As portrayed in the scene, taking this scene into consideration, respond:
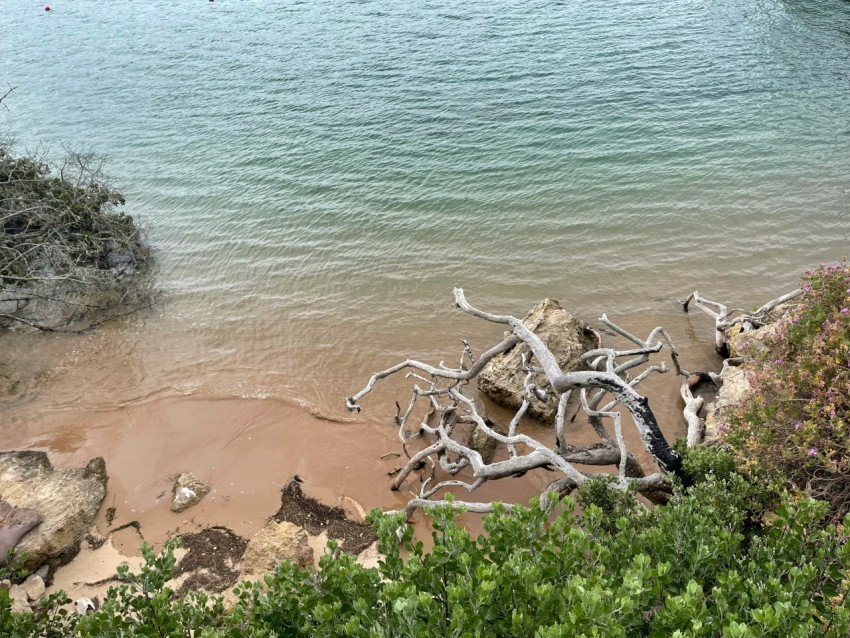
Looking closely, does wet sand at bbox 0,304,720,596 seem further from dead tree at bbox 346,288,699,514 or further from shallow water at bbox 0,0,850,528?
dead tree at bbox 346,288,699,514

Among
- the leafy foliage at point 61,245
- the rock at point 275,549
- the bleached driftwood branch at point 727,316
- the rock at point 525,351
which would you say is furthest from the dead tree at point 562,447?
the leafy foliage at point 61,245

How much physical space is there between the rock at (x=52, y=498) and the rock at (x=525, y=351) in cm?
663

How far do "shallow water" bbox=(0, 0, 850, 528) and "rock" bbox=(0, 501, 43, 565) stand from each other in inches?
78.2

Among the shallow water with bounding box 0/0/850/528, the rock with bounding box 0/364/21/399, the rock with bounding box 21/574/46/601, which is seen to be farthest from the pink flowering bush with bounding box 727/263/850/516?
the rock with bounding box 0/364/21/399

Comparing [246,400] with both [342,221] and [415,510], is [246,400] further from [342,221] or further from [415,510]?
[342,221]

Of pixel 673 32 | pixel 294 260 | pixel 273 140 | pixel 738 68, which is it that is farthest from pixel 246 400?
pixel 673 32

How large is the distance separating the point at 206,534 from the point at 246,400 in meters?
3.18

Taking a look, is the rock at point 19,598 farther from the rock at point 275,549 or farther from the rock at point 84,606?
the rock at point 275,549

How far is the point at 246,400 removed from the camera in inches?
451

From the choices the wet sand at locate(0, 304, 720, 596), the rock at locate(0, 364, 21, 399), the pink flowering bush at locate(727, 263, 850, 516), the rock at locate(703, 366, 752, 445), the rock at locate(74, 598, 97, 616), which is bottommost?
the wet sand at locate(0, 304, 720, 596)

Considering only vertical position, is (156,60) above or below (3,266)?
above

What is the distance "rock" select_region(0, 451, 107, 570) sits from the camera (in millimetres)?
8188

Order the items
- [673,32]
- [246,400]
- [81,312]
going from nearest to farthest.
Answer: [246,400]
[81,312]
[673,32]

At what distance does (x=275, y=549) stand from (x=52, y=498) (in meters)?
3.71
